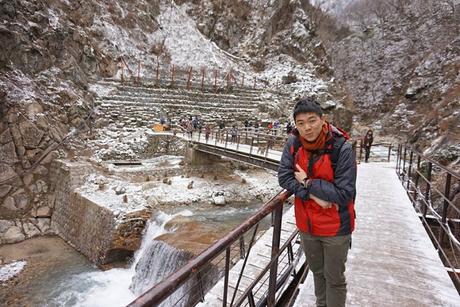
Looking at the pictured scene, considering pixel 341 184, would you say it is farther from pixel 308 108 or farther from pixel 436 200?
pixel 436 200

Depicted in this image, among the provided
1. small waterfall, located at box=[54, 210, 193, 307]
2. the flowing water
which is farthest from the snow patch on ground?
small waterfall, located at box=[54, 210, 193, 307]

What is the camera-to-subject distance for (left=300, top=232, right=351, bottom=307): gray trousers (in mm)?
2367

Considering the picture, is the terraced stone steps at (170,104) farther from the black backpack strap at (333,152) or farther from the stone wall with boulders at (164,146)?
the black backpack strap at (333,152)

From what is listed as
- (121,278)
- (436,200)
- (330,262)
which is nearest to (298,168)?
(330,262)

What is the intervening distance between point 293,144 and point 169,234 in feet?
28.0

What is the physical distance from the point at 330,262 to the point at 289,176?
2.41 feet

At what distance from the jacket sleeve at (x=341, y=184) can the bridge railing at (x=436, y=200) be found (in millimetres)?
2722

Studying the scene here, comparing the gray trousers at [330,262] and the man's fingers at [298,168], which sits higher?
the man's fingers at [298,168]

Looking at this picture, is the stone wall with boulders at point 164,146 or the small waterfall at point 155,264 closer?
the small waterfall at point 155,264

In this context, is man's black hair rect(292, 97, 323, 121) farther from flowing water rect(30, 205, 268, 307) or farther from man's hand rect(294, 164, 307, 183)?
flowing water rect(30, 205, 268, 307)

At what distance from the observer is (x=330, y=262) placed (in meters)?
2.43

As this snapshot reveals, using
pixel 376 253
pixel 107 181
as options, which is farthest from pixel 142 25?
pixel 376 253

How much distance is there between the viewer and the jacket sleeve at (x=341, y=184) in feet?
7.21

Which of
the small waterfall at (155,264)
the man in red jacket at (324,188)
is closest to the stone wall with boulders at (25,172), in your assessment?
the small waterfall at (155,264)
